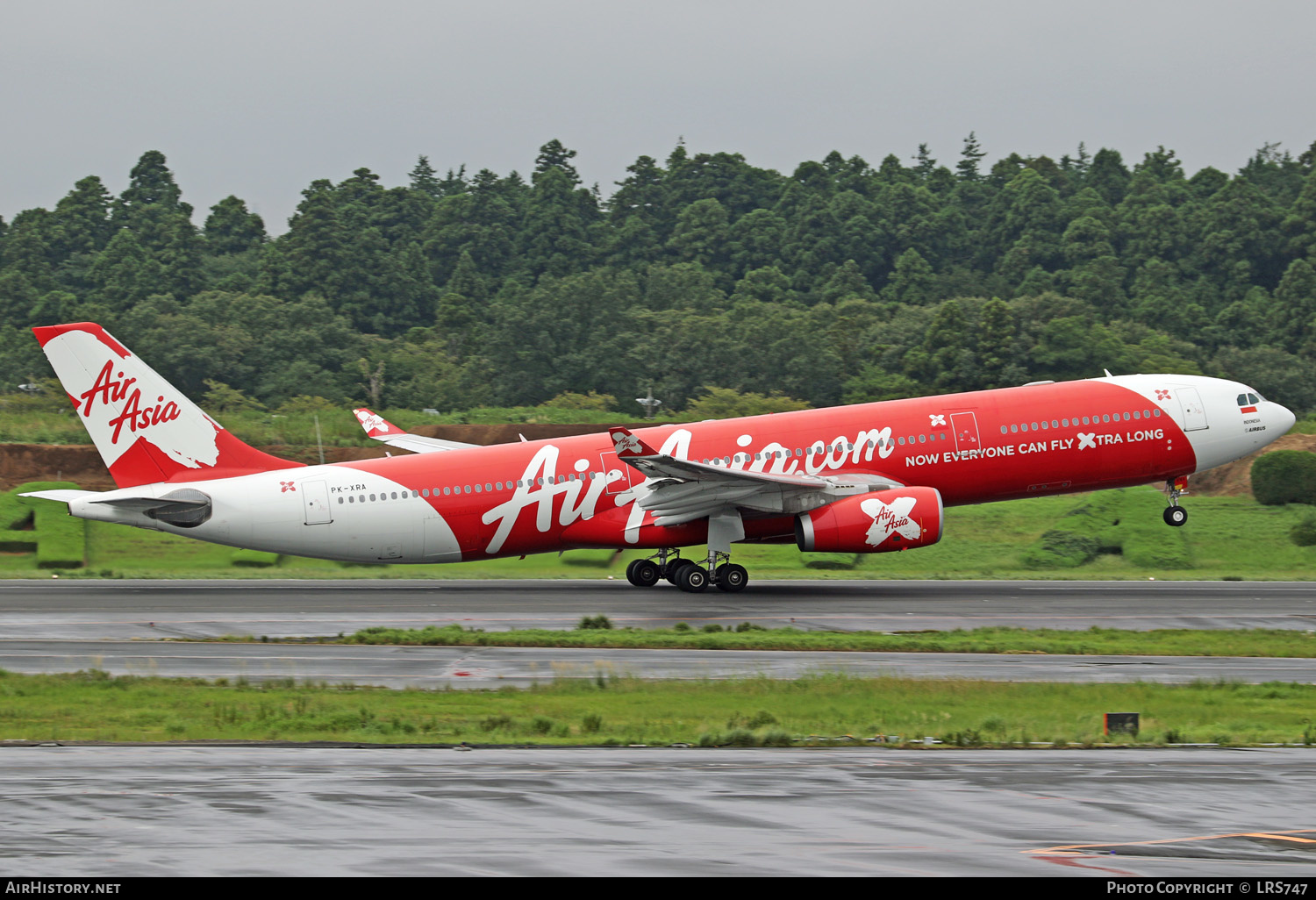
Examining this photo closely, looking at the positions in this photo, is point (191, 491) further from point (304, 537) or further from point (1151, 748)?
point (1151, 748)

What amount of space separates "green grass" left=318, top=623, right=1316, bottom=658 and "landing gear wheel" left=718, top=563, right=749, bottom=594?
6896mm

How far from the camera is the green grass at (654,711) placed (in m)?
17.9

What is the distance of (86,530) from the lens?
47438 mm

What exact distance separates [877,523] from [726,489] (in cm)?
376

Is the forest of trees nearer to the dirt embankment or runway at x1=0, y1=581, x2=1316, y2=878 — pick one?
the dirt embankment

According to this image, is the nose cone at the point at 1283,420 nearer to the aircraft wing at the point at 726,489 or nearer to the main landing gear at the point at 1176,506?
the main landing gear at the point at 1176,506

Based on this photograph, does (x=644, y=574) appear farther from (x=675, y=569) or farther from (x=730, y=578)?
(x=730, y=578)

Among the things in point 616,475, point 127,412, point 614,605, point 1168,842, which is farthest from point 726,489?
point 1168,842

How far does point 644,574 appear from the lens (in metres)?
37.3

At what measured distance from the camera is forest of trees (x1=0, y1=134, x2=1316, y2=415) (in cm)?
7925

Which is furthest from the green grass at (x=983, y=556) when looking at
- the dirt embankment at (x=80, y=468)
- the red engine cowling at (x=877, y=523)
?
the red engine cowling at (x=877, y=523)

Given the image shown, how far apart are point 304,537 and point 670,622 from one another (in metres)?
10.7

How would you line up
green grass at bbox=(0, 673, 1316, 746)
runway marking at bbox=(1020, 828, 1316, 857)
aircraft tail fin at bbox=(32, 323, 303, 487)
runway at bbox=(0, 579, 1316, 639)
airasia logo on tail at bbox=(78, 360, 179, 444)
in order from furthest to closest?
airasia logo on tail at bbox=(78, 360, 179, 444) → aircraft tail fin at bbox=(32, 323, 303, 487) → runway at bbox=(0, 579, 1316, 639) → green grass at bbox=(0, 673, 1316, 746) → runway marking at bbox=(1020, 828, 1316, 857)

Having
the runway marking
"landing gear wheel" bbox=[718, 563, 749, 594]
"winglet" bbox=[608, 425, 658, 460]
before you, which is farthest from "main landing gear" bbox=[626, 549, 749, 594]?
the runway marking
